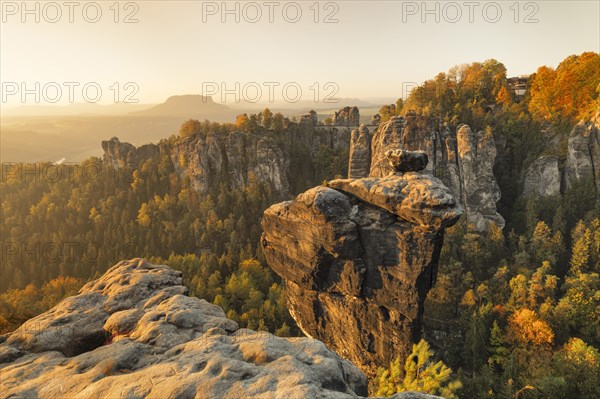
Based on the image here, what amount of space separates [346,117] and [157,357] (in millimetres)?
91056

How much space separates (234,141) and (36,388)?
2786 inches

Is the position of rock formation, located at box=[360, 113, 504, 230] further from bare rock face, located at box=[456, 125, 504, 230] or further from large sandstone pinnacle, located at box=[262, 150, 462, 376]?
large sandstone pinnacle, located at box=[262, 150, 462, 376]

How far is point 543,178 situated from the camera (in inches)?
2345

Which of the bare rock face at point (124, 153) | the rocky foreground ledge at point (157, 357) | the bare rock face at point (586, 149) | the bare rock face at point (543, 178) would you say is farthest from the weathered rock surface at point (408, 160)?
the bare rock face at point (124, 153)

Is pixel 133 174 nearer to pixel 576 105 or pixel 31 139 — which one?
pixel 576 105

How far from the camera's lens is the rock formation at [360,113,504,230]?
58281mm

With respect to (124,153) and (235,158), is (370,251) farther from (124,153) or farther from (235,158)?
(124,153)

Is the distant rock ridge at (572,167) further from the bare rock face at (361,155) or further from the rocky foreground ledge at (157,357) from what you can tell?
the rocky foreground ledge at (157,357)

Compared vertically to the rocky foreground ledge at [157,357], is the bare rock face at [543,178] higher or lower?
higher

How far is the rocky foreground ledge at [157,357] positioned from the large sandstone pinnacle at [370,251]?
1142 cm

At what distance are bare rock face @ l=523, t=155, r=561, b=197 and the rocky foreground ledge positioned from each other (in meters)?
66.0

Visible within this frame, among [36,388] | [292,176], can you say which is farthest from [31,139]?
[36,388]

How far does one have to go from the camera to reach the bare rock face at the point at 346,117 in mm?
93625

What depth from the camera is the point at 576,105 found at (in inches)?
2474
